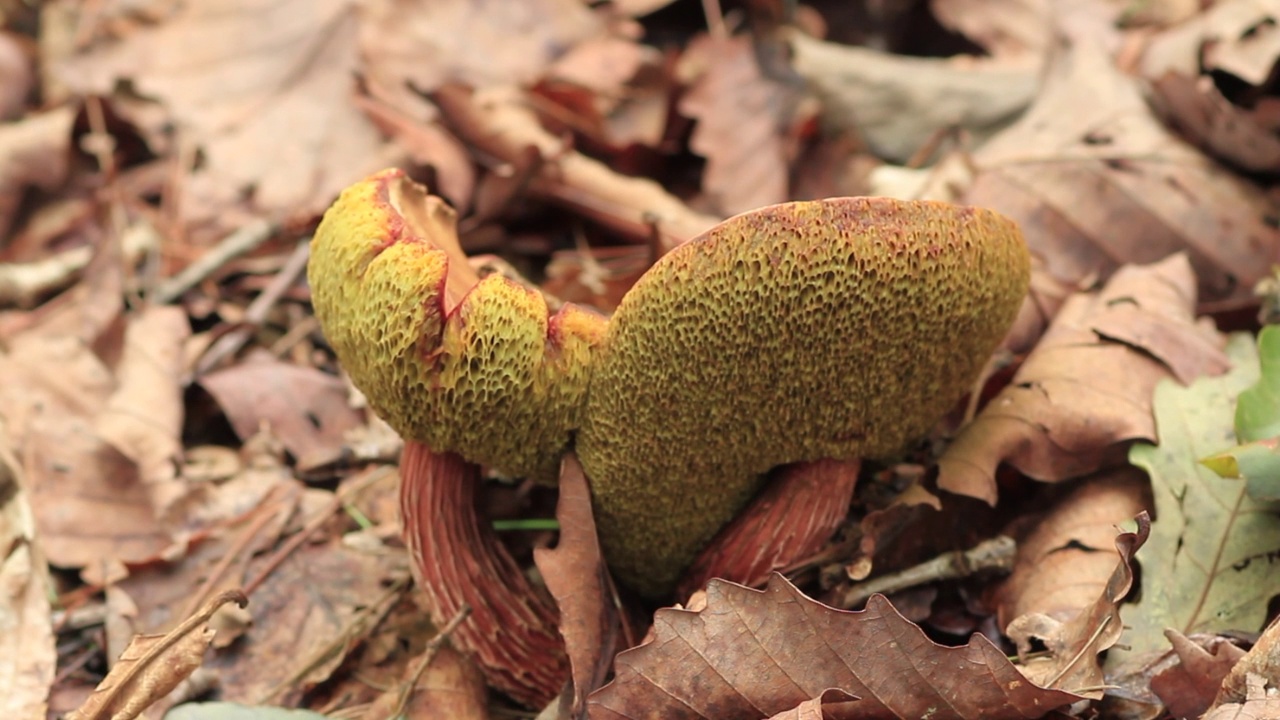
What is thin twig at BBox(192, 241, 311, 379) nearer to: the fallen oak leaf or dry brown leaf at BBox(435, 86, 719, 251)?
dry brown leaf at BBox(435, 86, 719, 251)

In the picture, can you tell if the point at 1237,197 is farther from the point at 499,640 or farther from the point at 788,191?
the point at 499,640

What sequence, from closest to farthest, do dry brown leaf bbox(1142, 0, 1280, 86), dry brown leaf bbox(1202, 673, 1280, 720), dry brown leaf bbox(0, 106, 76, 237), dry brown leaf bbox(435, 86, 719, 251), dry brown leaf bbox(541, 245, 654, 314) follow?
dry brown leaf bbox(1202, 673, 1280, 720) < dry brown leaf bbox(541, 245, 654, 314) < dry brown leaf bbox(1142, 0, 1280, 86) < dry brown leaf bbox(435, 86, 719, 251) < dry brown leaf bbox(0, 106, 76, 237)

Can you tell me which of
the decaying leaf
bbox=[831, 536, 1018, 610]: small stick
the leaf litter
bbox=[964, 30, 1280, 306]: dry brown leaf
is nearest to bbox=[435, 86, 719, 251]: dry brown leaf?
the leaf litter

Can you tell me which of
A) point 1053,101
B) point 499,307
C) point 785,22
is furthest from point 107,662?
point 785,22

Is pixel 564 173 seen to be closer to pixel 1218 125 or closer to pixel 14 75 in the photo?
pixel 1218 125

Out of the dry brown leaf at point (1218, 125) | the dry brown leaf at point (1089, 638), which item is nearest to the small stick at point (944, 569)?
the dry brown leaf at point (1089, 638)

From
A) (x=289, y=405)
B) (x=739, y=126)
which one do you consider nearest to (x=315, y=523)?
(x=289, y=405)

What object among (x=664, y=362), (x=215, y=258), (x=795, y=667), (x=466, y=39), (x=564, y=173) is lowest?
(x=215, y=258)
